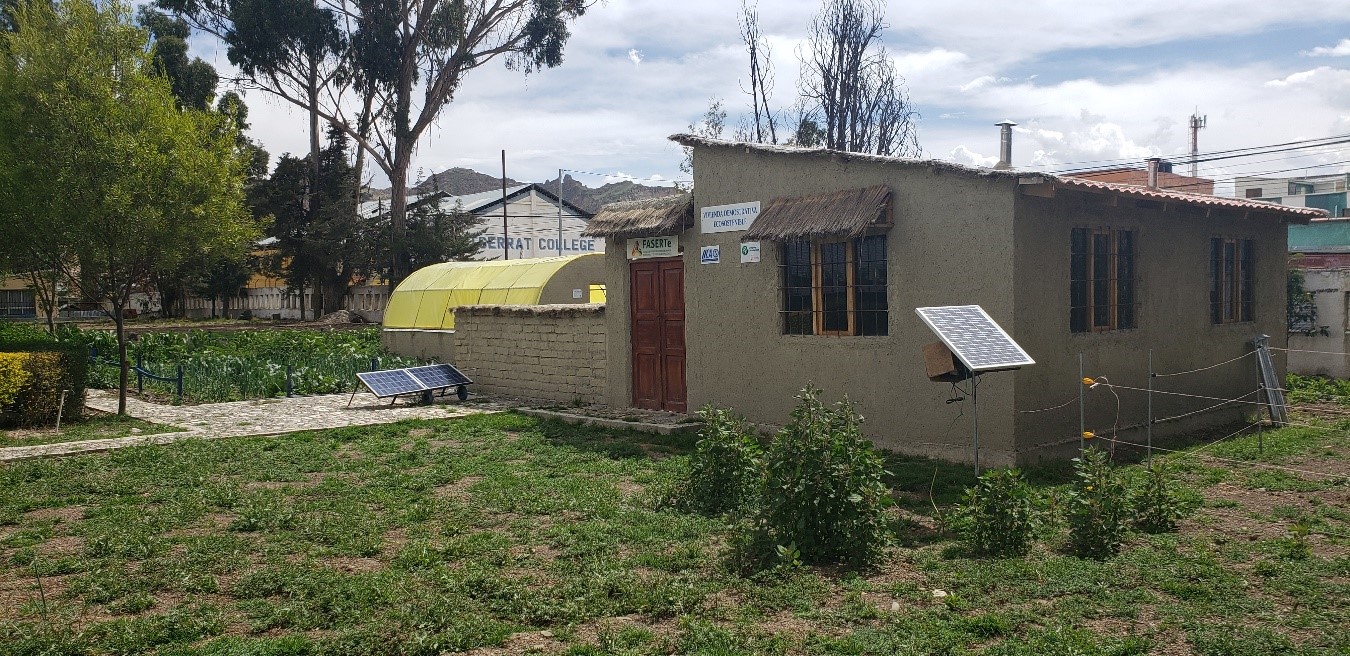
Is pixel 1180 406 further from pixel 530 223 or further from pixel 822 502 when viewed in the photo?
pixel 530 223

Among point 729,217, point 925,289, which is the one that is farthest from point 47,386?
point 925,289

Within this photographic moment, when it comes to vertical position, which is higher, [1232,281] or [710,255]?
[710,255]

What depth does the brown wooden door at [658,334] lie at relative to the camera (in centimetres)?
1477

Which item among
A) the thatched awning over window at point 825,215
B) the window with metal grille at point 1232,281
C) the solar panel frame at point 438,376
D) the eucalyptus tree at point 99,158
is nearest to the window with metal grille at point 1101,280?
the thatched awning over window at point 825,215

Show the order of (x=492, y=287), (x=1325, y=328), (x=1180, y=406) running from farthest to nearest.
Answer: (x=492, y=287) → (x=1325, y=328) → (x=1180, y=406)

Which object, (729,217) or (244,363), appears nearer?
(729,217)

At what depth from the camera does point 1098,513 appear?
6875mm

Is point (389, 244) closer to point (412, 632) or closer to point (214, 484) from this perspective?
point (214, 484)

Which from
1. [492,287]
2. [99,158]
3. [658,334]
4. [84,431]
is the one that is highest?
[99,158]

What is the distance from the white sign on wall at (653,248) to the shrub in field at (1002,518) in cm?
800

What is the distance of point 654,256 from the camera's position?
14.9 metres

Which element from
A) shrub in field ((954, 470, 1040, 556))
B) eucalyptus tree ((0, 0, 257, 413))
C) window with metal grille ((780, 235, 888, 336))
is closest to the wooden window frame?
window with metal grille ((780, 235, 888, 336))

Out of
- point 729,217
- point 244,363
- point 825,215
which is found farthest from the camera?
point 244,363

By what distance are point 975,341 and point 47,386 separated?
44.5ft
